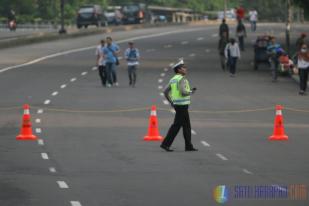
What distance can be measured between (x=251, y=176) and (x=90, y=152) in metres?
4.63

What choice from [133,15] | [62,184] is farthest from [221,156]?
[133,15]

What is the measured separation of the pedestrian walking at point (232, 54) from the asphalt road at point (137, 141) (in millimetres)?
477

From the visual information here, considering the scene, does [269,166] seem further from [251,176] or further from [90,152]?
[90,152]

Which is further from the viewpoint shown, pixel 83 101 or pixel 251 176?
pixel 83 101

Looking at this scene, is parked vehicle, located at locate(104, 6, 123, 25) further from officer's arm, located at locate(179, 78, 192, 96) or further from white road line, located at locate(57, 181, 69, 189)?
white road line, located at locate(57, 181, 69, 189)

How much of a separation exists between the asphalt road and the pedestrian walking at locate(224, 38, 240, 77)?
48cm

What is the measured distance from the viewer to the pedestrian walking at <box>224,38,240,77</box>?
45.2 meters

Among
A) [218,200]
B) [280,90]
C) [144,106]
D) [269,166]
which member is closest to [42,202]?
[218,200]

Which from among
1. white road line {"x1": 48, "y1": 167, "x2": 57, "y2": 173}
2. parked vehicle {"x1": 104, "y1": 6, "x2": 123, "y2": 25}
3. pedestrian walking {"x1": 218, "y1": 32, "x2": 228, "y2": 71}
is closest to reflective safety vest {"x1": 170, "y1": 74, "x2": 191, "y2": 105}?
white road line {"x1": 48, "y1": 167, "x2": 57, "y2": 173}

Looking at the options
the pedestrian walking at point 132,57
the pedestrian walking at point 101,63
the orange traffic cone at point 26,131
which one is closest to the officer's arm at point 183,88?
the orange traffic cone at point 26,131

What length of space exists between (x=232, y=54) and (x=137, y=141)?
21.3 m

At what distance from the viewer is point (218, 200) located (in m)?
15.9

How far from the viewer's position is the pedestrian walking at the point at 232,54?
45.2m

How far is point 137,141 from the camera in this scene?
2455 centimetres
